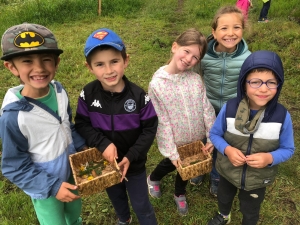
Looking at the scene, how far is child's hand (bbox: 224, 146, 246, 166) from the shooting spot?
1996 millimetres

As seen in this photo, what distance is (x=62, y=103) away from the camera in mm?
1967

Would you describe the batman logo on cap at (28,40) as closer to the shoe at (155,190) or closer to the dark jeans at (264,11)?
the shoe at (155,190)

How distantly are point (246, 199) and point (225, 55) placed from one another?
49.1 inches

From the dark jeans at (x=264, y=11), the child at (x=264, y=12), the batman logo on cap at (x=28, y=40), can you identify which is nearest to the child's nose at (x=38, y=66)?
the batman logo on cap at (x=28, y=40)

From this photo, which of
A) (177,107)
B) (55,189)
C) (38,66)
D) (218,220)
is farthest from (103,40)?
(218,220)

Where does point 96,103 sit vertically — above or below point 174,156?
above

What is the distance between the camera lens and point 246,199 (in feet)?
7.43

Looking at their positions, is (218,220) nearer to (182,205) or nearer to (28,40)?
(182,205)

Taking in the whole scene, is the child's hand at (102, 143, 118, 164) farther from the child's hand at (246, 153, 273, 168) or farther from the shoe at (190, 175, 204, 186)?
the shoe at (190, 175, 204, 186)

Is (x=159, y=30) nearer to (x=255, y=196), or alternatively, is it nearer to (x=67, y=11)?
(x=67, y=11)

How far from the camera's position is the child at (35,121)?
1.64 meters

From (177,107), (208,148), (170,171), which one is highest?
(177,107)

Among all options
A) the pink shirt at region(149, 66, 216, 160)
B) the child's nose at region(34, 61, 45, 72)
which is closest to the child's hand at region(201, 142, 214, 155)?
the pink shirt at region(149, 66, 216, 160)

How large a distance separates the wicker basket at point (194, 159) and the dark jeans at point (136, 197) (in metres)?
0.35
